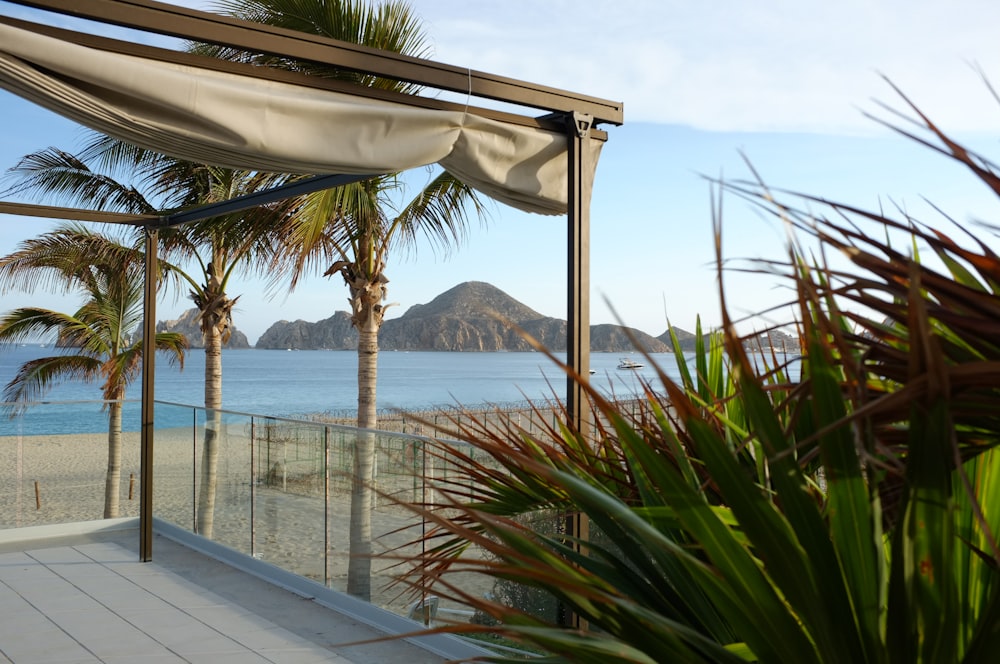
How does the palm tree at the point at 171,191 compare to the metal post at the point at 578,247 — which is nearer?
the metal post at the point at 578,247

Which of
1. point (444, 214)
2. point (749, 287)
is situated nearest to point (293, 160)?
point (749, 287)

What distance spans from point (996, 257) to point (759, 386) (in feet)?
0.81

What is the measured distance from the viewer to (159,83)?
7.06ft

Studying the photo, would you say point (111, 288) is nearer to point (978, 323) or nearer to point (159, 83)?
point (159, 83)

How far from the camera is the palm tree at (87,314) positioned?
40.6ft

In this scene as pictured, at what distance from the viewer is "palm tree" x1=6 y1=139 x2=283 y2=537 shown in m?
11.0

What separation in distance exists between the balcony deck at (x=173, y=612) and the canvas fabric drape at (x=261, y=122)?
2.04 metres

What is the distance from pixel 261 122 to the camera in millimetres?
2350

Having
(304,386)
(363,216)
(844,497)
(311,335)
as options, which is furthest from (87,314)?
(311,335)

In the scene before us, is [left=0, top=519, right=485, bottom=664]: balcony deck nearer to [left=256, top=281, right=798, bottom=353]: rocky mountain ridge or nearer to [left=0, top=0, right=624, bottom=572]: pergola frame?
[left=0, top=0, right=624, bottom=572]: pergola frame

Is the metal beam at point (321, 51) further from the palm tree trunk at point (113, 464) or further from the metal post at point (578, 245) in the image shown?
the palm tree trunk at point (113, 464)

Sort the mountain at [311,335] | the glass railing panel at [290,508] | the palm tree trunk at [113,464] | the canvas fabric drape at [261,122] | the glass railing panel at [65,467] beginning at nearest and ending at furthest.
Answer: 1. the canvas fabric drape at [261,122]
2. the palm tree trunk at [113,464]
3. the glass railing panel at [290,508]
4. the glass railing panel at [65,467]
5. the mountain at [311,335]

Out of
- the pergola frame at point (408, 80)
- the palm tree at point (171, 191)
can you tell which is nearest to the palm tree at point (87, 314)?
the palm tree at point (171, 191)

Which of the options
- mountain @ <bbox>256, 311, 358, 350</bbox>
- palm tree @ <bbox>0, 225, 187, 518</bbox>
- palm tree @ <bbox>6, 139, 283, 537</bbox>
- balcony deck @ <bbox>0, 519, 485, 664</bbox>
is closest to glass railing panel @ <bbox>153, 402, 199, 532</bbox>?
palm tree @ <bbox>0, 225, 187, 518</bbox>
